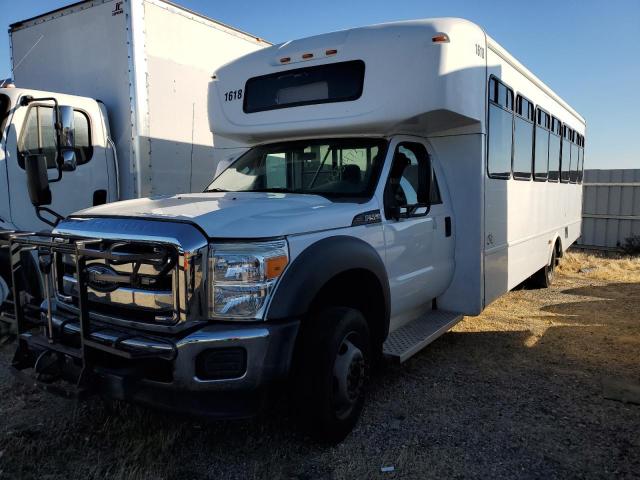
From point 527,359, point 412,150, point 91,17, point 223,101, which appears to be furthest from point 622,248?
point 91,17

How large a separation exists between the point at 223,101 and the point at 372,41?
5.26ft

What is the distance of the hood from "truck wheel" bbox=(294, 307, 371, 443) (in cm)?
61

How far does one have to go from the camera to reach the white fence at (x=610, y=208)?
13.6 m

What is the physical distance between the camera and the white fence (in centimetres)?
1359

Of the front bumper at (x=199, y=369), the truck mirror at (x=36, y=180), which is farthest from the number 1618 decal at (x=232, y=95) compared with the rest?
the front bumper at (x=199, y=369)

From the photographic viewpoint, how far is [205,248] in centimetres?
284

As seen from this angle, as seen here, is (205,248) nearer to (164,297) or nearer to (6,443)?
(164,297)

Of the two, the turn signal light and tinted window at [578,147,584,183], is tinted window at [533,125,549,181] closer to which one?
tinted window at [578,147,584,183]

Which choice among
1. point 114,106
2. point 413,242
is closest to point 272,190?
point 413,242

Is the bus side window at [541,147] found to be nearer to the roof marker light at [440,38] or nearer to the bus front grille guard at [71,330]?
the roof marker light at [440,38]

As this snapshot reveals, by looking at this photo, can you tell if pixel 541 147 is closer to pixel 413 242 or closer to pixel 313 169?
pixel 413 242

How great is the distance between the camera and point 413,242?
4348 millimetres

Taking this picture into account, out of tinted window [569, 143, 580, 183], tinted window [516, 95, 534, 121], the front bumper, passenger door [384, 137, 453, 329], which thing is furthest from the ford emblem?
tinted window [569, 143, 580, 183]

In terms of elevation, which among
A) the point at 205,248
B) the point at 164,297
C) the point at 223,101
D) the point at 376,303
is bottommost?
the point at 376,303
